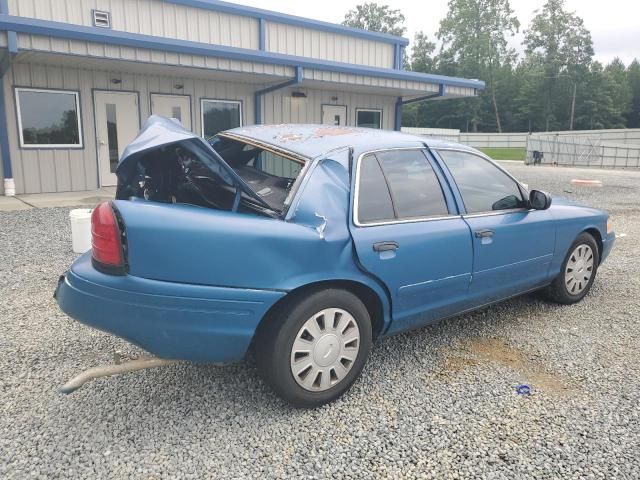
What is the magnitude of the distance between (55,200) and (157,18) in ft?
19.4

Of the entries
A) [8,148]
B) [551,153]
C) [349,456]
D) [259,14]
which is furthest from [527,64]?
[349,456]

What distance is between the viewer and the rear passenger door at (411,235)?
2889 millimetres

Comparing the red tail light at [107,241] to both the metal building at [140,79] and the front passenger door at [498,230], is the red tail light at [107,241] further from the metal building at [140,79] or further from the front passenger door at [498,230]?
the metal building at [140,79]

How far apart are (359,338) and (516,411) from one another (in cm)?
97

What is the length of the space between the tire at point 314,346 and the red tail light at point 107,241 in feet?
2.61

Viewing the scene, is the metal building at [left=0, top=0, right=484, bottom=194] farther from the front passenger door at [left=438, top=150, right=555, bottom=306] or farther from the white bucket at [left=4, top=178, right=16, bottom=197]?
the front passenger door at [left=438, top=150, right=555, bottom=306]

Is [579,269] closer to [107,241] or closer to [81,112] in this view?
[107,241]

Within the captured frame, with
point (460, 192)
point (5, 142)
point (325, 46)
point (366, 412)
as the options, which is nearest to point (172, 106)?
point (5, 142)

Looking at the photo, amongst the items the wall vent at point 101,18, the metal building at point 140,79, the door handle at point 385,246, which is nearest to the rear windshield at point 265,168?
the door handle at point 385,246

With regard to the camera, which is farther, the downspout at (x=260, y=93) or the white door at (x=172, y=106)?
the downspout at (x=260, y=93)

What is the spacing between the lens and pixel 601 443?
2506 mm

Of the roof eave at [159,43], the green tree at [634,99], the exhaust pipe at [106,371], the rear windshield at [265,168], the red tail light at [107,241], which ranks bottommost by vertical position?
the exhaust pipe at [106,371]

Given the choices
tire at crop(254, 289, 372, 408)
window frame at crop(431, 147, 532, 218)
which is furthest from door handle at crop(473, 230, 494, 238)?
tire at crop(254, 289, 372, 408)

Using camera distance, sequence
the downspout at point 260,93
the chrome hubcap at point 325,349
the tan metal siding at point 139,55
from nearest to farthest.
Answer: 1. the chrome hubcap at point 325,349
2. the tan metal siding at point 139,55
3. the downspout at point 260,93
